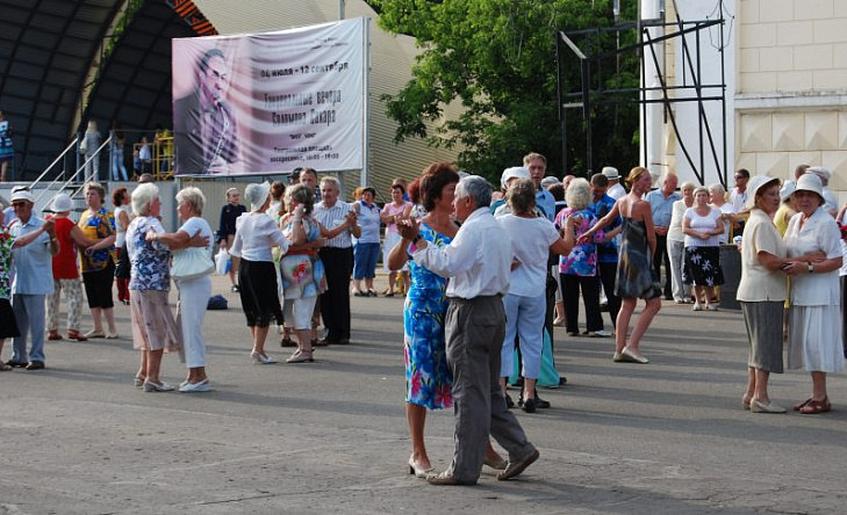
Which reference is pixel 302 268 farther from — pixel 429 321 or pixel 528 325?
pixel 429 321

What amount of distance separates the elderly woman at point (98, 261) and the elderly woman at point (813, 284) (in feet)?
29.2

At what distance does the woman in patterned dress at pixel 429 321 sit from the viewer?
8516mm

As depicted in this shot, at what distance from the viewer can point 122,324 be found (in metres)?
19.6

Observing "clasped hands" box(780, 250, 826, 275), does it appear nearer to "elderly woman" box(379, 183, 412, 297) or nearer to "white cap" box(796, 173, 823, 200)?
"white cap" box(796, 173, 823, 200)

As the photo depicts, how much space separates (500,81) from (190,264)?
2710cm

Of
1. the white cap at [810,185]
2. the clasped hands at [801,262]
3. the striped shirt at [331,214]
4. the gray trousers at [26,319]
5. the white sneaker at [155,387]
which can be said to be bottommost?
the white sneaker at [155,387]

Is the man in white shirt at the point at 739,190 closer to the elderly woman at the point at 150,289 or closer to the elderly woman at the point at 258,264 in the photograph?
the elderly woman at the point at 258,264

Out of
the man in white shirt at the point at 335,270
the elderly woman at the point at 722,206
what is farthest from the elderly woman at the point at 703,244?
the man in white shirt at the point at 335,270

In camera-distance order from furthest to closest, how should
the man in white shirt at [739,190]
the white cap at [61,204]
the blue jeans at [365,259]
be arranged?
the blue jeans at [365,259]
the man in white shirt at [739,190]
the white cap at [61,204]

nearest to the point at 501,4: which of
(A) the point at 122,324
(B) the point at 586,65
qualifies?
(B) the point at 586,65

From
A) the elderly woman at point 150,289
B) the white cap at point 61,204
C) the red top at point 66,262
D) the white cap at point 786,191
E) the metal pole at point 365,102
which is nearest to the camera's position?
the white cap at point 786,191

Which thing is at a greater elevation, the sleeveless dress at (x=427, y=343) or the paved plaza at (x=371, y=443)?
the sleeveless dress at (x=427, y=343)

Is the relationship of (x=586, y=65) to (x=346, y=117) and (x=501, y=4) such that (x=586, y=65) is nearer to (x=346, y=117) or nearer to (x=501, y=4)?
(x=346, y=117)

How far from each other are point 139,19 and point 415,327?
140 ft
